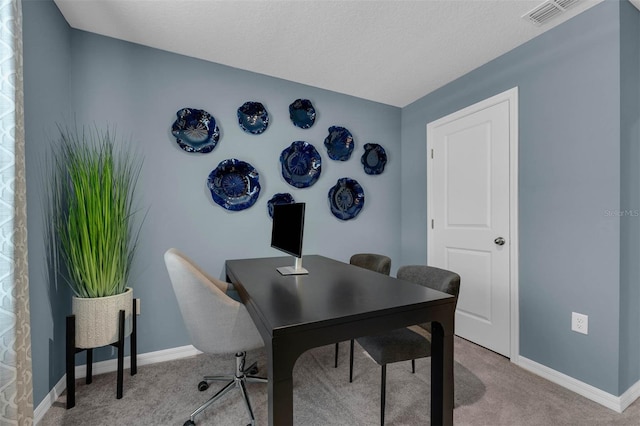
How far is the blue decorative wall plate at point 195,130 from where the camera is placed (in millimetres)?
2342

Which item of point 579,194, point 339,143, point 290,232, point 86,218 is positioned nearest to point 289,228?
point 290,232

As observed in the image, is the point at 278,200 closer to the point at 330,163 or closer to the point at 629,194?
A: the point at 330,163

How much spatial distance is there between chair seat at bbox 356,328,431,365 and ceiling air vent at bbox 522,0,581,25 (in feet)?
7.04

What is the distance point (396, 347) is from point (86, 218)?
6.30ft

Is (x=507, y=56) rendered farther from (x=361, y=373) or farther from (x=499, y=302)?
(x=361, y=373)

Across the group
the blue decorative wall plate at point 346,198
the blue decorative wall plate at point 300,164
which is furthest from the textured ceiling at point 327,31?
the blue decorative wall plate at point 346,198

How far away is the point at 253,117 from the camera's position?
2.62 metres

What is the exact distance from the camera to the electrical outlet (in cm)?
185

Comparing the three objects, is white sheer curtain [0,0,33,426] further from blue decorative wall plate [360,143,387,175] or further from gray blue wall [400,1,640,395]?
gray blue wall [400,1,640,395]

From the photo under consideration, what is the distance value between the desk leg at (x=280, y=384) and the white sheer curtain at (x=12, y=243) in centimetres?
97

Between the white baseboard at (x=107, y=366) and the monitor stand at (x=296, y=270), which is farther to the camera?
the monitor stand at (x=296, y=270)

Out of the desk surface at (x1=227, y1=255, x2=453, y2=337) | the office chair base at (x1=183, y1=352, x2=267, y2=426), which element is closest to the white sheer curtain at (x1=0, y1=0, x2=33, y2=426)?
the office chair base at (x1=183, y1=352, x2=267, y2=426)

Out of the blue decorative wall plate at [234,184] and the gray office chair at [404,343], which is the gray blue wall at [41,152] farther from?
the gray office chair at [404,343]

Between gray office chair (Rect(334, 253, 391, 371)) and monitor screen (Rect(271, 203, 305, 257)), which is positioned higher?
monitor screen (Rect(271, 203, 305, 257))
